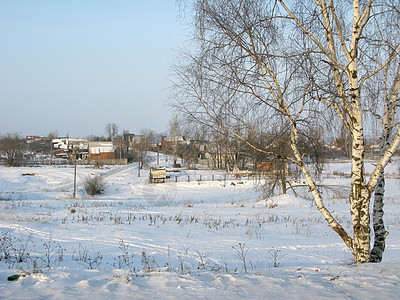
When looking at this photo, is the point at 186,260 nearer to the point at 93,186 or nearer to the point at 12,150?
the point at 93,186

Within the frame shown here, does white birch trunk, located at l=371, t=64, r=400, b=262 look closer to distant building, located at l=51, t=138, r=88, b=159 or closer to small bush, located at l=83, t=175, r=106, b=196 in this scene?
small bush, located at l=83, t=175, r=106, b=196

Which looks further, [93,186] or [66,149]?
[66,149]

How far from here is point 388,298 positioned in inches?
136

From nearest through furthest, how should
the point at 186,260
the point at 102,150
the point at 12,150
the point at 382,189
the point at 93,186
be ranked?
the point at 382,189 → the point at 186,260 → the point at 93,186 → the point at 12,150 → the point at 102,150

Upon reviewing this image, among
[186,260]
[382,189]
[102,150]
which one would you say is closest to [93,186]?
[186,260]

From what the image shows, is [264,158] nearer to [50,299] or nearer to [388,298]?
[388,298]

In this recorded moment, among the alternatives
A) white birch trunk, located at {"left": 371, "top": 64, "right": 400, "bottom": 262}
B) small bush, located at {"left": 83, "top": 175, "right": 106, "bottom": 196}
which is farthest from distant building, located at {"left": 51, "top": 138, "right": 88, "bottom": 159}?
white birch trunk, located at {"left": 371, "top": 64, "right": 400, "bottom": 262}

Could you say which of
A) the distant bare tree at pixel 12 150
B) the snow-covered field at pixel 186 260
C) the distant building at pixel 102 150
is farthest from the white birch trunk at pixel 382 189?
the distant building at pixel 102 150

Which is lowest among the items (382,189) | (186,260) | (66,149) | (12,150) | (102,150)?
(186,260)

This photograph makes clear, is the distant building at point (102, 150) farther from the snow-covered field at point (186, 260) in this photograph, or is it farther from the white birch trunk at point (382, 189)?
the white birch trunk at point (382, 189)

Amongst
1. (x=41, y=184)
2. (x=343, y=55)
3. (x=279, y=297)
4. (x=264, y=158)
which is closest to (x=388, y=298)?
(x=279, y=297)

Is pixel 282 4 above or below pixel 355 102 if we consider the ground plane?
above

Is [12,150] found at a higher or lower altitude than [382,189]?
higher

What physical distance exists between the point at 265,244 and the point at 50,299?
6640 millimetres
